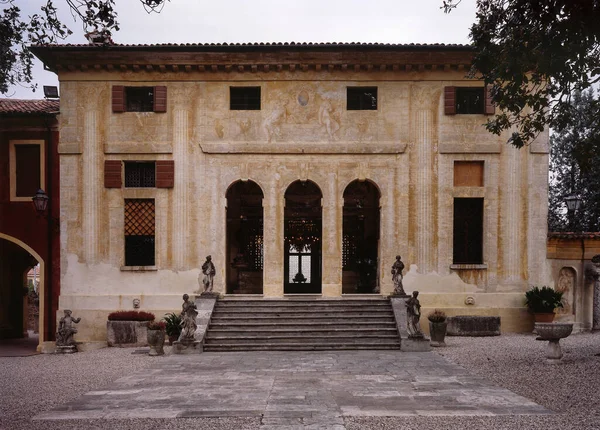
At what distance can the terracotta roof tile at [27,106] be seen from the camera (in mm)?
19002

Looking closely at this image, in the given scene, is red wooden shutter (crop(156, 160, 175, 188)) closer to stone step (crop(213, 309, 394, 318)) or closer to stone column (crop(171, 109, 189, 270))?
stone column (crop(171, 109, 189, 270))

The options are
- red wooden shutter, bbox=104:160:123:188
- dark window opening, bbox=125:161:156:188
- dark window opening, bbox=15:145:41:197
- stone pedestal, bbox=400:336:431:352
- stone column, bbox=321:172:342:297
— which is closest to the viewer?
stone pedestal, bbox=400:336:431:352

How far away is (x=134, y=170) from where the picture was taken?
19.5 meters

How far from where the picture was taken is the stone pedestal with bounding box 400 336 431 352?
1552 cm

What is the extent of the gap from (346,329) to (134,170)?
913cm

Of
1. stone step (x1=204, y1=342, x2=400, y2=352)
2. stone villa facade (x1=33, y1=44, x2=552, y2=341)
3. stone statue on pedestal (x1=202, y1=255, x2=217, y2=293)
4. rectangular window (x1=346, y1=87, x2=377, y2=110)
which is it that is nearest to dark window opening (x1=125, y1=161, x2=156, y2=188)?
stone villa facade (x1=33, y1=44, x2=552, y2=341)

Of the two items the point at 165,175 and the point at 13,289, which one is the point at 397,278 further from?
the point at 13,289

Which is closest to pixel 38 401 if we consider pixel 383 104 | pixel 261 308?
pixel 261 308

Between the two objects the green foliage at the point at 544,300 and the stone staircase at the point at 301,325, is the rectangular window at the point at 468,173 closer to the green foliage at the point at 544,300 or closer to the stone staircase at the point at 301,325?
the green foliage at the point at 544,300

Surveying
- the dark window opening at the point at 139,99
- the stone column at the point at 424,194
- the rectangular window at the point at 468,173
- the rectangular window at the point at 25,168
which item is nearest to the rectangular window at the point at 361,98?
the stone column at the point at 424,194

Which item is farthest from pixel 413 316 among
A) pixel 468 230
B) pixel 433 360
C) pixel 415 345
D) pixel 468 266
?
pixel 468 230

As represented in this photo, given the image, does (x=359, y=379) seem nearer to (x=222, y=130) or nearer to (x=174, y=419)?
(x=174, y=419)

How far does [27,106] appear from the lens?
65.9 feet

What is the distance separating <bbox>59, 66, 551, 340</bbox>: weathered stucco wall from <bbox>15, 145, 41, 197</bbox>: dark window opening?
106cm
